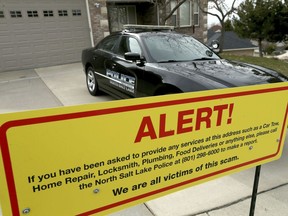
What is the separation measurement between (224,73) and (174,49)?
110cm

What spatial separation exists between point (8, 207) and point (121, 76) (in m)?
3.44

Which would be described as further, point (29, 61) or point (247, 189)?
point (29, 61)

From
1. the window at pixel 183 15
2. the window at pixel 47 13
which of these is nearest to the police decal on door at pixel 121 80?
the window at pixel 47 13

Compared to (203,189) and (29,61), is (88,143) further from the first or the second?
(29,61)

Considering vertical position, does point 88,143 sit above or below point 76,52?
above

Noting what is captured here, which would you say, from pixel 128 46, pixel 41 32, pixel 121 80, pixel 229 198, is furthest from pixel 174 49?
pixel 41 32

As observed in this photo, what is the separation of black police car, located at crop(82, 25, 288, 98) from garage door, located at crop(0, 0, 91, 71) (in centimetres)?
541

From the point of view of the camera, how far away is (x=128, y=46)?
4410 millimetres

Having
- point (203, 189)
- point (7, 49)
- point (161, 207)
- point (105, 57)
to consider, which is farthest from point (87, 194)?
point (7, 49)

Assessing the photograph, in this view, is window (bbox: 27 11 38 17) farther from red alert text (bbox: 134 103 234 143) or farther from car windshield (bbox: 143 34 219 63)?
red alert text (bbox: 134 103 234 143)

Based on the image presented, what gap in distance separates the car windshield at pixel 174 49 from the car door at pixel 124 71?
254mm

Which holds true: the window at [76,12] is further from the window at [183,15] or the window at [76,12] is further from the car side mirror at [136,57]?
the car side mirror at [136,57]

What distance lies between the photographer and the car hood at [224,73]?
2980 millimetres

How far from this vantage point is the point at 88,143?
112cm
